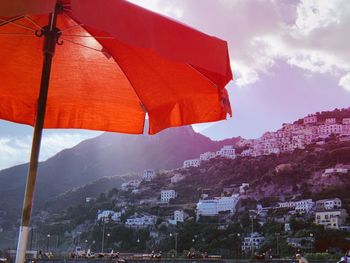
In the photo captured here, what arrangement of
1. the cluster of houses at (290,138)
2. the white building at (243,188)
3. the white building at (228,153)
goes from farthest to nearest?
the white building at (228,153), the cluster of houses at (290,138), the white building at (243,188)

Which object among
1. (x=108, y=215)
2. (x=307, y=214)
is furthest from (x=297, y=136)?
(x=108, y=215)

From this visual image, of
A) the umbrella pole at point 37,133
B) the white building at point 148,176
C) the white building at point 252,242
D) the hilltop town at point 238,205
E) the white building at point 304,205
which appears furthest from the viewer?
the white building at point 148,176

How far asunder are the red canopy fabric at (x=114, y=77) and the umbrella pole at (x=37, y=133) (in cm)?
9

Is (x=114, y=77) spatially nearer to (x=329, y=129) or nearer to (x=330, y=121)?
(x=329, y=129)

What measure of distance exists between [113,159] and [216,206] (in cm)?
7478

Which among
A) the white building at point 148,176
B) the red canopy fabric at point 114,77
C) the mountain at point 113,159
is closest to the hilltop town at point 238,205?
the white building at point 148,176

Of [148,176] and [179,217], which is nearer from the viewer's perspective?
[179,217]

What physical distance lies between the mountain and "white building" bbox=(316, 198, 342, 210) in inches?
2821

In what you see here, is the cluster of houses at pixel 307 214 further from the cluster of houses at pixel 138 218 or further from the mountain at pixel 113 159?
the mountain at pixel 113 159

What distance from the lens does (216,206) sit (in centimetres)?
10925

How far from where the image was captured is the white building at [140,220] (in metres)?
106

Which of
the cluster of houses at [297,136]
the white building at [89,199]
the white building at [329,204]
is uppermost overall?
the cluster of houses at [297,136]

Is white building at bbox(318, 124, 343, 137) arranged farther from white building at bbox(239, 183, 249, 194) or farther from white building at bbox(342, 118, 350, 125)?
white building at bbox(239, 183, 249, 194)

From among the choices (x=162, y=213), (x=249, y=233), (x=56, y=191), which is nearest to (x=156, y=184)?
(x=162, y=213)
